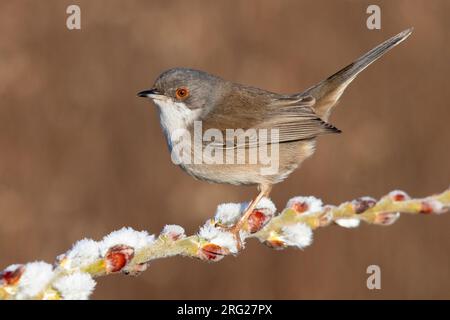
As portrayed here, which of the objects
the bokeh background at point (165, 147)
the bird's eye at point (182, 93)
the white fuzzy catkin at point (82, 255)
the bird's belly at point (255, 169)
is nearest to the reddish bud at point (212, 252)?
the white fuzzy catkin at point (82, 255)

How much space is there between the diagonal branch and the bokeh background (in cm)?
480

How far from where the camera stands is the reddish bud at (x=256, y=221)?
93.4 inches

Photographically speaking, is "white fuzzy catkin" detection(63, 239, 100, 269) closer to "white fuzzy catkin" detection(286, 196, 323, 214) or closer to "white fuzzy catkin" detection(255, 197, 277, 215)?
"white fuzzy catkin" detection(286, 196, 323, 214)

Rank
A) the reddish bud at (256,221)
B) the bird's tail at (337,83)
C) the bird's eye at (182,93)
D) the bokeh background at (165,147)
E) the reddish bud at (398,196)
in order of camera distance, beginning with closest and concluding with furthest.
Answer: the reddish bud at (398,196)
the reddish bud at (256,221)
the bird's eye at (182,93)
the bird's tail at (337,83)
the bokeh background at (165,147)

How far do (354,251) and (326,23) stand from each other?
9.57 feet

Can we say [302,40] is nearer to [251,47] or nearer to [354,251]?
[251,47]

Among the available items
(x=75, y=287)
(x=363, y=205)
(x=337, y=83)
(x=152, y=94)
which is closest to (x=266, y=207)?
(x=363, y=205)

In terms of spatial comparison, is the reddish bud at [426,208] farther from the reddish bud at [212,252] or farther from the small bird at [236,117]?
the small bird at [236,117]

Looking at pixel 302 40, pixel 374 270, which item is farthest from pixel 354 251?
pixel 302 40

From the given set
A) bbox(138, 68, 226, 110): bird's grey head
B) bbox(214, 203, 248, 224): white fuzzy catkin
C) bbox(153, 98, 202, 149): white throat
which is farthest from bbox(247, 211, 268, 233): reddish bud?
bbox(138, 68, 226, 110): bird's grey head

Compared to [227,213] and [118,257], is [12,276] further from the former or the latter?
[227,213]

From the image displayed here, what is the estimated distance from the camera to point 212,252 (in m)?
2.11

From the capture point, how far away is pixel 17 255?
6984 millimetres

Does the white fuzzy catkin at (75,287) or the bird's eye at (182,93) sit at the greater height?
the bird's eye at (182,93)
